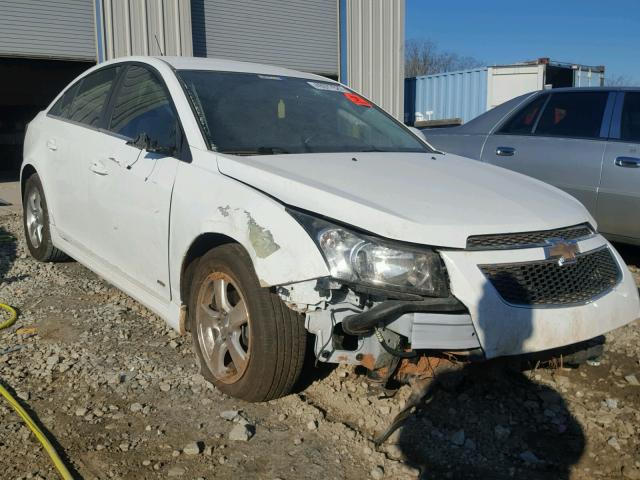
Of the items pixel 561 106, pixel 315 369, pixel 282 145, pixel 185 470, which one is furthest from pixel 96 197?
pixel 561 106

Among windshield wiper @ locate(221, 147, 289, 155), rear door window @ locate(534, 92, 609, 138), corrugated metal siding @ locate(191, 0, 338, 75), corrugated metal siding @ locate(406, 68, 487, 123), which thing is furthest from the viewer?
corrugated metal siding @ locate(406, 68, 487, 123)

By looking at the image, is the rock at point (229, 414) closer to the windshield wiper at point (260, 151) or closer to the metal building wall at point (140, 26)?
the windshield wiper at point (260, 151)

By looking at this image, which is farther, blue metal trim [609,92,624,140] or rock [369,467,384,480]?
blue metal trim [609,92,624,140]

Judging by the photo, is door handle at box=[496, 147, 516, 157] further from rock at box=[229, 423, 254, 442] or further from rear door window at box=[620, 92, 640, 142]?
rock at box=[229, 423, 254, 442]

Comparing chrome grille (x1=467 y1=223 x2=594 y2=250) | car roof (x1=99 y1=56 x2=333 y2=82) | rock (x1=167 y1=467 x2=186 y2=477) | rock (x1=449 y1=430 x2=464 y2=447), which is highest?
car roof (x1=99 y1=56 x2=333 y2=82)

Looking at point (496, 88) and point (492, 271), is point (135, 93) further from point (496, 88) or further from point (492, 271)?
point (496, 88)

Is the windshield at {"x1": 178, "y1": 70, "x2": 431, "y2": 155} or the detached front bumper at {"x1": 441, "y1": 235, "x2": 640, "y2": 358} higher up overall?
the windshield at {"x1": 178, "y1": 70, "x2": 431, "y2": 155}

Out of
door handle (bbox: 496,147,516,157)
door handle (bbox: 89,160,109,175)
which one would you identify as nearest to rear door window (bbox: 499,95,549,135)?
door handle (bbox: 496,147,516,157)

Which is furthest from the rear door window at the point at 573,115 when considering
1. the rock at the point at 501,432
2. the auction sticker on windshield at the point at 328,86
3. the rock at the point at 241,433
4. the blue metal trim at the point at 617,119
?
the rock at the point at 241,433

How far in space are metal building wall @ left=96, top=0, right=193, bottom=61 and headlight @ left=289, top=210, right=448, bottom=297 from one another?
9.25 metres

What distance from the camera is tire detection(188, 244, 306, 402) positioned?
2.72 m

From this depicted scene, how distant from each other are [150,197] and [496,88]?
49.4 feet

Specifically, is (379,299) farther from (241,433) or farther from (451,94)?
(451,94)

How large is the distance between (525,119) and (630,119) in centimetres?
93
